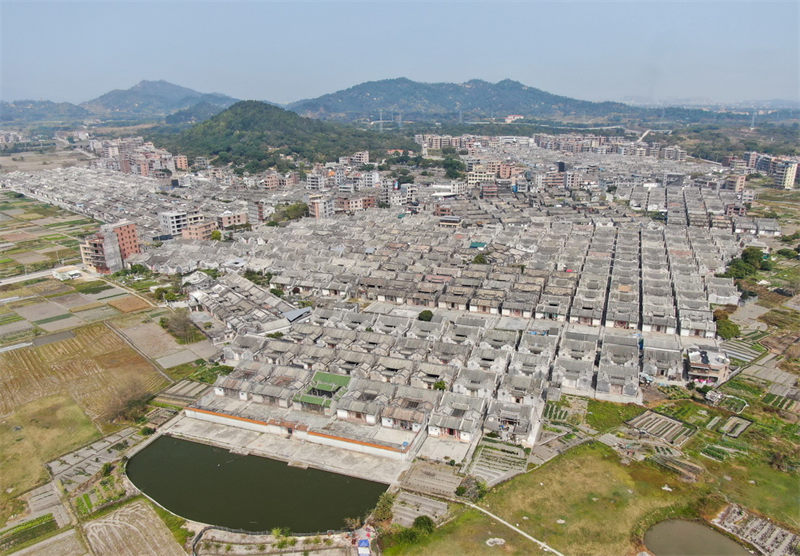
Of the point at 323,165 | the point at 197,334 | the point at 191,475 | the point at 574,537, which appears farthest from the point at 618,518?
the point at 323,165

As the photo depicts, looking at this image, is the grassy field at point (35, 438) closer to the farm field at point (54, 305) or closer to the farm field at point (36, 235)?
the farm field at point (54, 305)

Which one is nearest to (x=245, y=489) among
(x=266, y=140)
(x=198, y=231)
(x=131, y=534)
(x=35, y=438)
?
(x=131, y=534)

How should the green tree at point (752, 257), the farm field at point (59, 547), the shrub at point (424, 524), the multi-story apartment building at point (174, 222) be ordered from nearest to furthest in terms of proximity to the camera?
1. the farm field at point (59, 547)
2. the shrub at point (424, 524)
3. the green tree at point (752, 257)
4. the multi-story apartment building at point (174, 222)

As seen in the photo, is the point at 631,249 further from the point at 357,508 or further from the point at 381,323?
the point at 357,508

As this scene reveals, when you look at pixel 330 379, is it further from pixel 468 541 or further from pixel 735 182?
pixel 735 182

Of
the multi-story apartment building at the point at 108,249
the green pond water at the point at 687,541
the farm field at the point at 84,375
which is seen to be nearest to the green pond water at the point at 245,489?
the farm field at the point at 84,375
